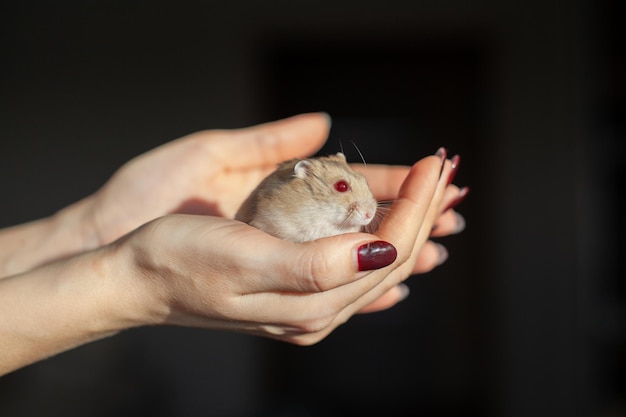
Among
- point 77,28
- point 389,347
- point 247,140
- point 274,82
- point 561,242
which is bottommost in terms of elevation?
point 389,347

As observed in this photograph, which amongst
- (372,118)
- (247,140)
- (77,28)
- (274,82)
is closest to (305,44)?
(274,82)

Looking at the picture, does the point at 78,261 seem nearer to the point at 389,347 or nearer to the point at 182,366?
the point at 182,366

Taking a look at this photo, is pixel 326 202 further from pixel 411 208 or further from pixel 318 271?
pixel 318 271

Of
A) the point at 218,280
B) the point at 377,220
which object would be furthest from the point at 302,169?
the point at 218,280

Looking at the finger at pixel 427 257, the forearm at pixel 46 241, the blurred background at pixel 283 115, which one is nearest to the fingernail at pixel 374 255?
the finger at pixel 427 257

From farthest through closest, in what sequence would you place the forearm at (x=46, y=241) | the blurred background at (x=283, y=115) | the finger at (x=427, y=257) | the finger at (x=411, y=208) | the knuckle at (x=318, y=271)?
the blurred background at (x=283, y=115) → the forearm at (x=46, y=241) → the finger at (x=427, y=257) → the finger at (x=411, y=208) → the knuckle at (x=318, y=271)

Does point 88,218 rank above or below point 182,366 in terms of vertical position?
above

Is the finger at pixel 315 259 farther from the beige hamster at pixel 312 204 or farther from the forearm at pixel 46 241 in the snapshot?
the forearm at pixel 46 241

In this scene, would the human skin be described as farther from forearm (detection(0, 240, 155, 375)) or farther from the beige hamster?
the beige hamster
